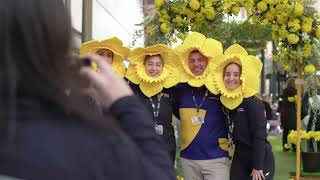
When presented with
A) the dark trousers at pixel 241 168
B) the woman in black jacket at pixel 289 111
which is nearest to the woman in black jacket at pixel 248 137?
the dark trousers at pixel 241 168

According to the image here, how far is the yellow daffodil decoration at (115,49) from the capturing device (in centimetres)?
481

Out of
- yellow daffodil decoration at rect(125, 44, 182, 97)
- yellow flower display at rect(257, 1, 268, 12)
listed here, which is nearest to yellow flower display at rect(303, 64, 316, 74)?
yellow flower display at rect(257, 1, 268, 12)

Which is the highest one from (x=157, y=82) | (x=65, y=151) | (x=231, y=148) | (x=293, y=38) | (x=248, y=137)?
(x=293, y=38)

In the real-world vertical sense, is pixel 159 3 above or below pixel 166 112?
above

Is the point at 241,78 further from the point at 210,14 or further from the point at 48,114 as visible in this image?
the point at 48,114

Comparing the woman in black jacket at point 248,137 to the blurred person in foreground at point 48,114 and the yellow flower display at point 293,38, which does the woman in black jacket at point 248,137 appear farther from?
the blurred person in foreground at point 48,114

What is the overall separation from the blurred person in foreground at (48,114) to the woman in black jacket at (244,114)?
12.2 feet

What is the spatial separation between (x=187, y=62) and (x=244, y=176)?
1.13 m

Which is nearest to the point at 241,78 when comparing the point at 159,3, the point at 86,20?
the point at 159,3

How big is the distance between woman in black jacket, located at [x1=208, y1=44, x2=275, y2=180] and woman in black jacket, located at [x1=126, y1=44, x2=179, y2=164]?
43 centimetres

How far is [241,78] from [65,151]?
3.97m

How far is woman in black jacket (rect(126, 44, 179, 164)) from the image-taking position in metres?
4.82

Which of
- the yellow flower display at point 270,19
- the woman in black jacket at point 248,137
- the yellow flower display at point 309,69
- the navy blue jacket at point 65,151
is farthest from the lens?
the yellow flower display at point 309,69

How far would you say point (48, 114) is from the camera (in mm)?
1081
